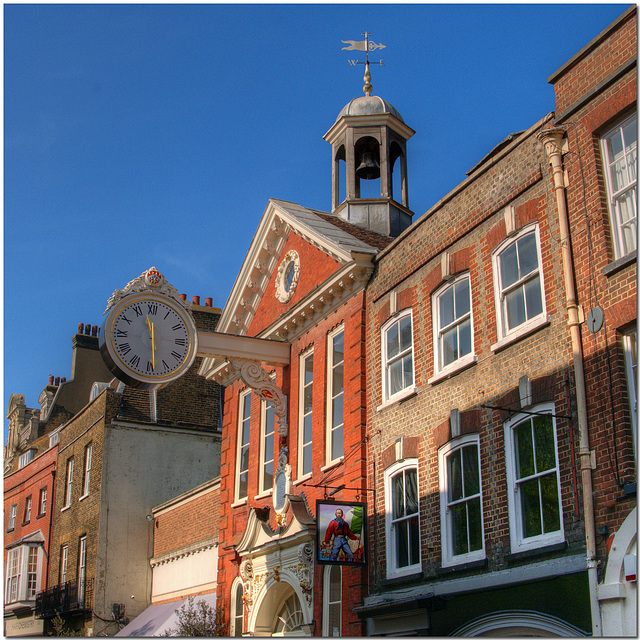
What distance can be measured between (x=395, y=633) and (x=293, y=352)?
798 centimetres

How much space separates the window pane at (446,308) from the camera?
15773mm

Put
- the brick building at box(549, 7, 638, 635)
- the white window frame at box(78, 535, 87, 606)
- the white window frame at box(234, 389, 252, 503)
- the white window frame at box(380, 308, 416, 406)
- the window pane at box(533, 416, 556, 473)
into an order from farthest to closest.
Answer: the white window frame at box(78, 535, 87, 606), the white window frame at box(234, 389, 252, 503), the white window frame at box(380, 308, 416, 406), the window pane at box(533, 416, 556, 473), the brick building at box(549, 7, 638, 635)

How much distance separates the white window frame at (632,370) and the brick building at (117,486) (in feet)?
70.9

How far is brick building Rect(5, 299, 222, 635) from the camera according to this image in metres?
28.6

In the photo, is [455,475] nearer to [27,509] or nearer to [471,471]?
[471,471]

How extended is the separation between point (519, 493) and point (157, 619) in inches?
647

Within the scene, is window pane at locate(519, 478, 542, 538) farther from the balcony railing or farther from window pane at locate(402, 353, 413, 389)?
the balcony railing

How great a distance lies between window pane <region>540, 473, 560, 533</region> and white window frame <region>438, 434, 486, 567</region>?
1.49 m

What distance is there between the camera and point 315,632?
1753 centimetres

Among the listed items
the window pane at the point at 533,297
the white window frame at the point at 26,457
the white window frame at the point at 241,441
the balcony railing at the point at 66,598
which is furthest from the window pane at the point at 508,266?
the white window frame at the point at 26,457

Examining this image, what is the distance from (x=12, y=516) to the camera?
40.2 metres

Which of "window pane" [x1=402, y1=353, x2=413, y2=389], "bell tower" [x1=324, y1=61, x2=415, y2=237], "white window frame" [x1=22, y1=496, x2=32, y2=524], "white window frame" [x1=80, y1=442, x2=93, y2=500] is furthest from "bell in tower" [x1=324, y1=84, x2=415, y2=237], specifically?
"white window frame" [x1=22, y1=496, x2=32, y2=524]

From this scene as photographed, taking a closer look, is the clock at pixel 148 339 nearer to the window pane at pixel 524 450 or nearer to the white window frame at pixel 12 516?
the window pane at pixel 524 450

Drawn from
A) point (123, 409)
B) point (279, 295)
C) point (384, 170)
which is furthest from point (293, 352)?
point (123, 409)
